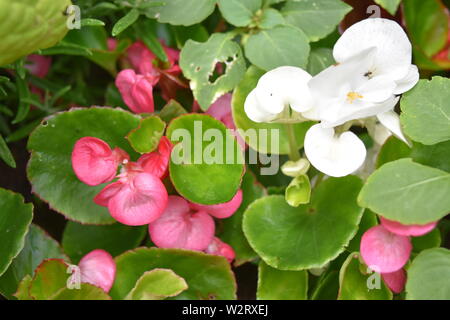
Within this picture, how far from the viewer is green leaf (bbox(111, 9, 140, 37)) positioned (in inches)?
28.6

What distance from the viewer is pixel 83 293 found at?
0.66 m

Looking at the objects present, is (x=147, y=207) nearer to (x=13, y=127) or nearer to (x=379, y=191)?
(x=379, y=191)

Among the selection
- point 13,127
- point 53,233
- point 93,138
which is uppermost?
point 93,138

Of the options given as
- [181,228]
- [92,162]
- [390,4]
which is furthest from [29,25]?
[390,4]

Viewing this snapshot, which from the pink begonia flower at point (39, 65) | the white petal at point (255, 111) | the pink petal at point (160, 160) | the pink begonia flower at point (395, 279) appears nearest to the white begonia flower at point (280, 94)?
the white petal at point (255, 111)

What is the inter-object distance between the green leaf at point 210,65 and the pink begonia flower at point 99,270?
0.69ft

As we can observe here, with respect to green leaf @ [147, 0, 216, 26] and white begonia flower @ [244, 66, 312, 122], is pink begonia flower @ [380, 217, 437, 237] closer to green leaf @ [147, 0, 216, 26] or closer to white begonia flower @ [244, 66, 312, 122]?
white begonia flower @ [244, 66, 312, 122]

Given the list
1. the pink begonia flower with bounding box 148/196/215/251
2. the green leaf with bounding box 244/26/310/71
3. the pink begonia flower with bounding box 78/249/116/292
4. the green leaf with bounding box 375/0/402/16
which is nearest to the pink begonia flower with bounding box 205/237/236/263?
the pink begonia flower with bounding box 148/196/215/251

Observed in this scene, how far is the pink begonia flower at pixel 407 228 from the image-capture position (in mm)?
600

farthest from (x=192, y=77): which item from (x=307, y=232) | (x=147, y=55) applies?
(x=307, y=232)

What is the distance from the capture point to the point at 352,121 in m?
0.68

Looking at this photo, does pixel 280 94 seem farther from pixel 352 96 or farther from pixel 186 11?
pixel 186 11

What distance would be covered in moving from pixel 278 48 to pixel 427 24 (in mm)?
186
